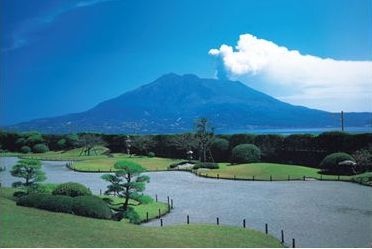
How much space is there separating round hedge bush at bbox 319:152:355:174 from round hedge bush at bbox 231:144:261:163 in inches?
415

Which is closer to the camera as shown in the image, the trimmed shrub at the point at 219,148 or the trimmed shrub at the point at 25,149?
the trimmed shrub at the point at 219,148

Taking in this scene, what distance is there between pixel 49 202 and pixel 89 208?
2401 millimetres

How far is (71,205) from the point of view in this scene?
2489cm

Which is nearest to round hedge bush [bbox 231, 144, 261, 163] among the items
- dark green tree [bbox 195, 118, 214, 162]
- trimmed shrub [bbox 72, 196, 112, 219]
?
dark green tree [bbox 195, 118, 214, 162]

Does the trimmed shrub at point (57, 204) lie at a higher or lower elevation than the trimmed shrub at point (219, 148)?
lower

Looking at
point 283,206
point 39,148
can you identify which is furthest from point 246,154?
point 39,148

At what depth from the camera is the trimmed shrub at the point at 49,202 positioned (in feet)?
81.2

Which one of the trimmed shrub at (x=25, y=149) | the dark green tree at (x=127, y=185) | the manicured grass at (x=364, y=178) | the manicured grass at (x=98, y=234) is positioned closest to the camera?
the manicured grass at (x=98, y=234)

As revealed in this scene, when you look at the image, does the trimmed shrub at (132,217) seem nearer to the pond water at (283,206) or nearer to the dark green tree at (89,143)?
the pond water at (283,206)

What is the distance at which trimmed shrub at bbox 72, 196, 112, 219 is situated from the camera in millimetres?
24719

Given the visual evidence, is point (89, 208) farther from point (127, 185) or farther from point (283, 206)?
point (283, 206)

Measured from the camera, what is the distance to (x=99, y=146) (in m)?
86.4

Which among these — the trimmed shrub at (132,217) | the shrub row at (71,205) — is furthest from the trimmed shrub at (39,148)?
the trimmed shrub at (132,217)

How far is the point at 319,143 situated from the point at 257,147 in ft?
29.5
